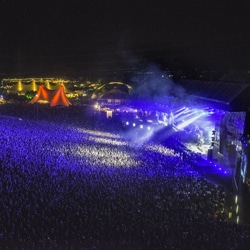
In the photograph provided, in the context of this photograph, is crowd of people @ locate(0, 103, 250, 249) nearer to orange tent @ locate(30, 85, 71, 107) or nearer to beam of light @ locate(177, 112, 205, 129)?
beam of light @ locate(177, 112, 205, 129)

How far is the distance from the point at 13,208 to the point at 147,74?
34.7 m

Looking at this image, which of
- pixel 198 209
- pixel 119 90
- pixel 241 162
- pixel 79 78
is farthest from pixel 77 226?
pixel 79 78

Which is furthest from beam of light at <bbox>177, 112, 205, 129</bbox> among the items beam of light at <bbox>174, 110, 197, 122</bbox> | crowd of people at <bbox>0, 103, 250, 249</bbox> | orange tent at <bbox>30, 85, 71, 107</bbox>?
orange tent at <bbox>30, 85, 71, 107</bbox>

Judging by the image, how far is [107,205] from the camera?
8656mm

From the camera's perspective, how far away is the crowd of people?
7035mm

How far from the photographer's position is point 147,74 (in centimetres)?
4172

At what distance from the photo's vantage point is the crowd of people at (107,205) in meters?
7.04

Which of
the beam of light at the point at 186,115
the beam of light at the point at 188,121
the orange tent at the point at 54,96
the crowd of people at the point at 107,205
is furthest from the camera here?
the orange tent at the point at 54,96

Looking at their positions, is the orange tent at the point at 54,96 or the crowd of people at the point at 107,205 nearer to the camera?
the crowd of people at the point at 107,205

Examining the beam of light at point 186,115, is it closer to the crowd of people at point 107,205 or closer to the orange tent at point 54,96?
the crowd of people at point 107,205

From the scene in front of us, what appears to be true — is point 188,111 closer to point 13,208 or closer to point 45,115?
point 45,115


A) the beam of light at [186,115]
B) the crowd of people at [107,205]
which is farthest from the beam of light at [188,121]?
the crowd of people at [107,205]

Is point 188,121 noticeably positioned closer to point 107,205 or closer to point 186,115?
point 186,115

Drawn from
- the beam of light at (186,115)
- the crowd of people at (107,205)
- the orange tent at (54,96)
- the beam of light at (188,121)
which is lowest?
the crowd of people at (107,205)
